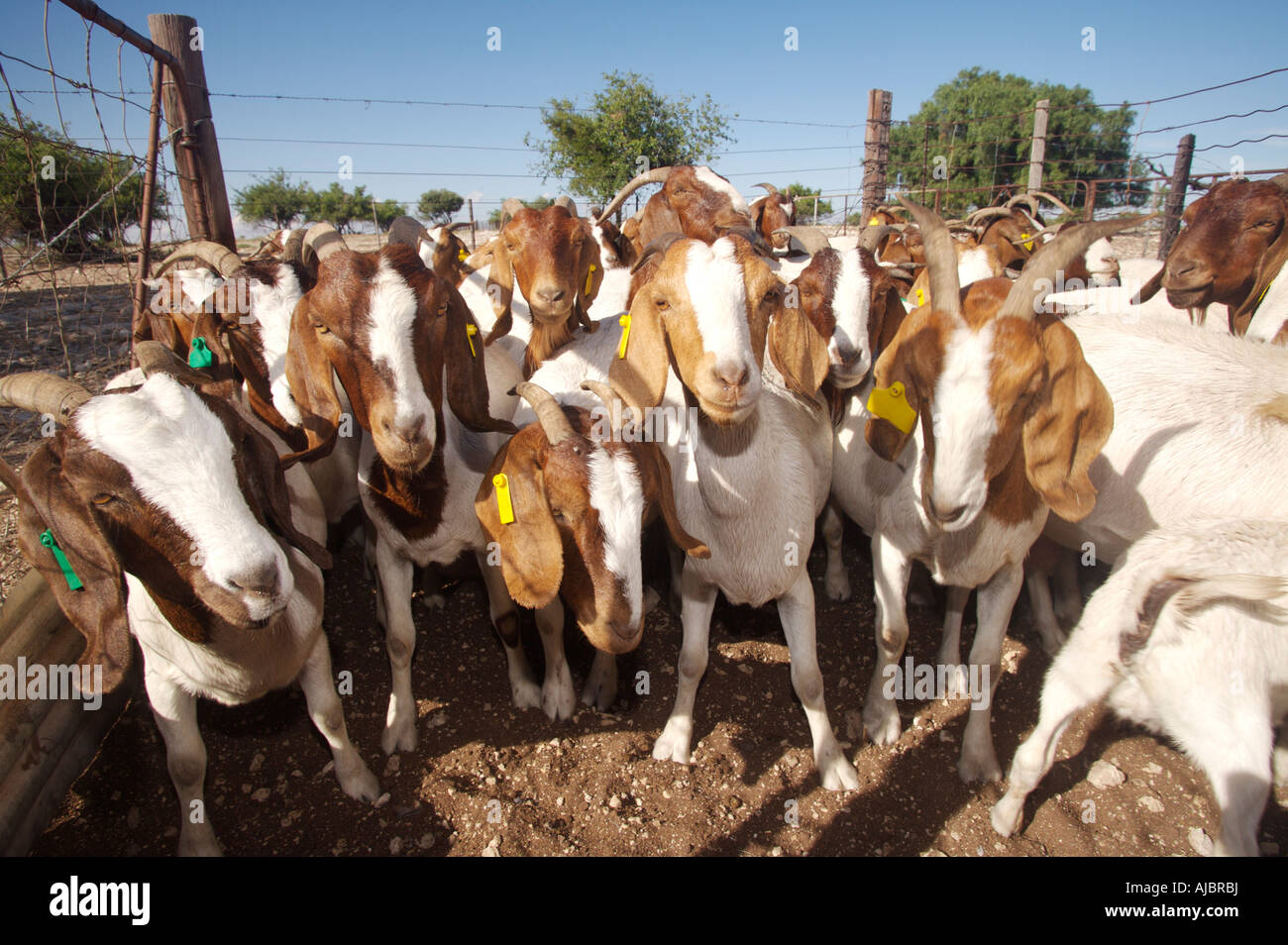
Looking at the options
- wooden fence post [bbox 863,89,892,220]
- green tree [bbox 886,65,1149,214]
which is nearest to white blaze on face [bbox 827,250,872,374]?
wooden fence post [bbox 863,89,892,220]

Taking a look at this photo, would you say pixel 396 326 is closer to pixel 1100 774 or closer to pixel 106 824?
pixel 106 824

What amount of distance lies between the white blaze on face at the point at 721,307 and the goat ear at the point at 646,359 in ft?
0.74

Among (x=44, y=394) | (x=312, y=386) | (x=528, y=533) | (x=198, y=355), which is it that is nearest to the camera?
(x=44, y=394)

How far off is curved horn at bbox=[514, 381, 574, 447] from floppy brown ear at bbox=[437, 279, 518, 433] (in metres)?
0.45

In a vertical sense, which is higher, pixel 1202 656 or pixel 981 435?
pixel 981 435

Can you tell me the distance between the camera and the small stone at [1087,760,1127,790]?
11.2 ft

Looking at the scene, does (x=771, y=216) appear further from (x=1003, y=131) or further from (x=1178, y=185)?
(x=1003, y=131)

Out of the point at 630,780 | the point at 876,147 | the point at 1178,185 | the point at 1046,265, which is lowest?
the point at 630,780

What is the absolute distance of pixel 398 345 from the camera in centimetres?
297

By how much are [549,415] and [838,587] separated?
2979 millimetres

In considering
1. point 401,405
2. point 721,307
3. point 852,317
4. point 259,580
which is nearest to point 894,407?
point 852,317

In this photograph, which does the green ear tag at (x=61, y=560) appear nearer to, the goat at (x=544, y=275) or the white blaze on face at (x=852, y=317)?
the goat at (x=544, y=275)

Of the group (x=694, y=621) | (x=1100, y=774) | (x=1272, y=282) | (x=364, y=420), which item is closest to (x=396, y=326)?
(x=364, y=420)

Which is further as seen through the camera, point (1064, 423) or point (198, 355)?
point (198, 355)
